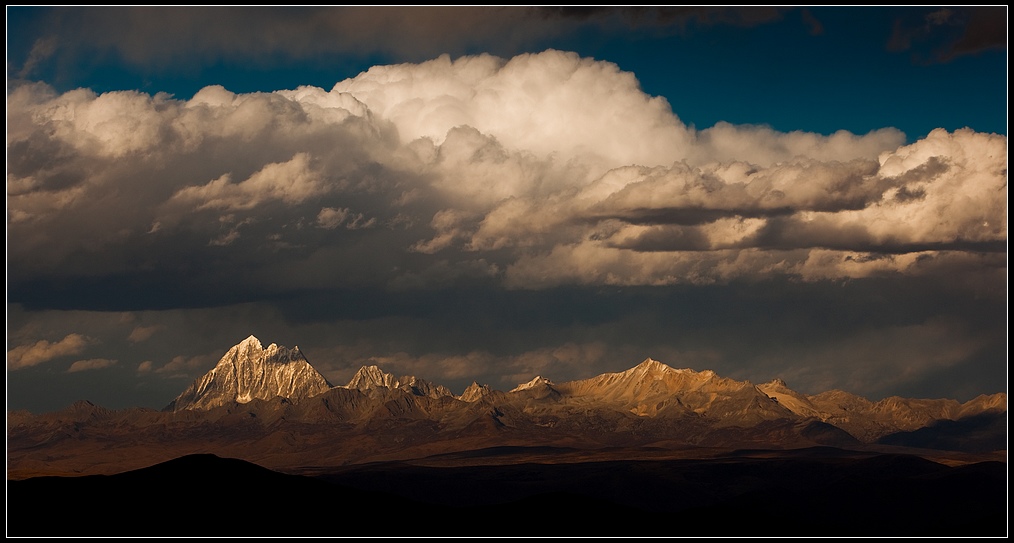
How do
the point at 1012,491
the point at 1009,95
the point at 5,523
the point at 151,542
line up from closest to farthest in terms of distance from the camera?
the point at 1009,95, the point at 1012,491, the point at 151,542, the point at 5,523

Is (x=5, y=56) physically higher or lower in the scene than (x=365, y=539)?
higher

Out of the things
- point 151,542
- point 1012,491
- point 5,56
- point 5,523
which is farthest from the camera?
point 5,523

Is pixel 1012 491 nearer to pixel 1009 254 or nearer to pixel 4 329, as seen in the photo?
pixel 1009 254

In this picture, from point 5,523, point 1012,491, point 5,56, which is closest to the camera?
point 5,56

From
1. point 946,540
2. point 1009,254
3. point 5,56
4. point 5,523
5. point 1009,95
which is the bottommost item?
point 946,540

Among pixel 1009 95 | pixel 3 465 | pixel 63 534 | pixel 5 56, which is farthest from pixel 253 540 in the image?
pixel 1009 95

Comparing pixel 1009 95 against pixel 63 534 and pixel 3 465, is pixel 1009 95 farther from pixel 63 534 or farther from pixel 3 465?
pixel 63 534

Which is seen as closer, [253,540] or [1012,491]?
[1012,491]

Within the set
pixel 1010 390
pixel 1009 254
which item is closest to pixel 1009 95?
Result: pixel 1009 254

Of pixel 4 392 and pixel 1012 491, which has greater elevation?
pixel 4 392
